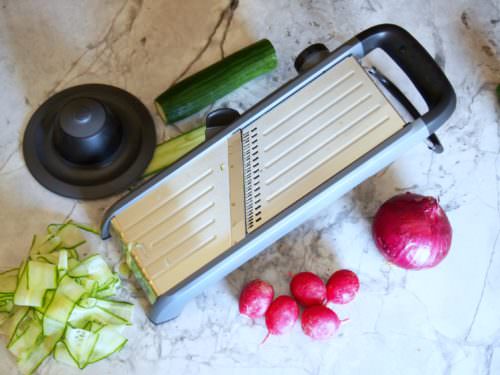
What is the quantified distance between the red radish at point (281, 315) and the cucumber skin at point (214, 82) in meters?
0.37

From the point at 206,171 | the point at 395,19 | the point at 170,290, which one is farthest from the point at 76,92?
the point at 395,19

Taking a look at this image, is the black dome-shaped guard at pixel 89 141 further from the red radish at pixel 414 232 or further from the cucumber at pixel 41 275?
the red radish at pixel 414 232

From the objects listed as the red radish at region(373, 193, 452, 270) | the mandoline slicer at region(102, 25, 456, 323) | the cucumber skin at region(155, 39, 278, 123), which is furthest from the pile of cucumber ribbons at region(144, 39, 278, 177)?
the red radish at region(373, 193, 452, 270)

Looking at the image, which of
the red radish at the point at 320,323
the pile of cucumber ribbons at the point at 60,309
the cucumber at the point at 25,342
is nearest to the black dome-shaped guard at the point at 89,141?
the pile of cucumber ribbons at the point at 60,309

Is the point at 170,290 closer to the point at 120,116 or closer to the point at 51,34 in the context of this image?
the point at 120,116

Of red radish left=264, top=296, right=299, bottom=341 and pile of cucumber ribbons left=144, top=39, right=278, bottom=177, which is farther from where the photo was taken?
pile of cucumber ribbons left=144, top=39, right=278, bottom=177

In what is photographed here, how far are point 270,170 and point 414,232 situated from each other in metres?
0.24

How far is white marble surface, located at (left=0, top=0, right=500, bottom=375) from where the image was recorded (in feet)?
3.26

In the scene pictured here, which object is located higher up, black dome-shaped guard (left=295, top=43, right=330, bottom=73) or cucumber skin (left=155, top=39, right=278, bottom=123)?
black dome-shaped guard (left=295, top=43, right=330, bottom=73)

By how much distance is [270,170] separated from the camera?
946 mm

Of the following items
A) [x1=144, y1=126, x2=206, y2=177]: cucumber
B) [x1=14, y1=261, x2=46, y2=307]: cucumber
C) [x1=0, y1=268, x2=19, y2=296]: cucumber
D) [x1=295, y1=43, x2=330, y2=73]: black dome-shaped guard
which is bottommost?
[x1=0, y1=268, x2=19, y2=296]: cucumber

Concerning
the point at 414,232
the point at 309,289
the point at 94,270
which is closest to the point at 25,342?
the point at 94,270

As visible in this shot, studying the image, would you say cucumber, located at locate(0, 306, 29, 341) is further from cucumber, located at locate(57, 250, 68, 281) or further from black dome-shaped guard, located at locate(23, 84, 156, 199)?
black dome-shaped guard, located at locate(23, 84, 156, 199)

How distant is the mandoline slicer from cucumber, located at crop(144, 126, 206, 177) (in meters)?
0.10
